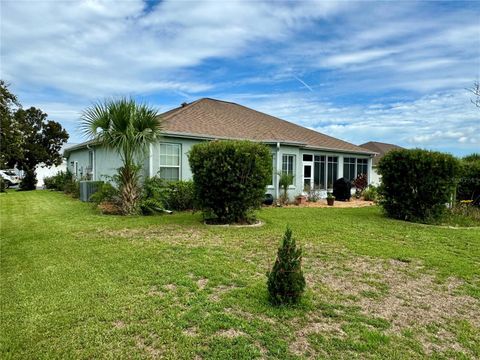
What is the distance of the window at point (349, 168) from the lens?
20.8 m

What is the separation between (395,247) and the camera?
276 inches

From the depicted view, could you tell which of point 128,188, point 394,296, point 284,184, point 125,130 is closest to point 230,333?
point 394,296

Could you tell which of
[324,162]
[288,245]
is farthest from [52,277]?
[324,162]

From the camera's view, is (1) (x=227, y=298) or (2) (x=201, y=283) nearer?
(1) (x=227, y=298)

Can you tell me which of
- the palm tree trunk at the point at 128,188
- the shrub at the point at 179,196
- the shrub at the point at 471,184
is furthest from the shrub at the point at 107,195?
the shrub at the point at 471,184

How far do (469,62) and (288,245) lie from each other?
1346 centimetres

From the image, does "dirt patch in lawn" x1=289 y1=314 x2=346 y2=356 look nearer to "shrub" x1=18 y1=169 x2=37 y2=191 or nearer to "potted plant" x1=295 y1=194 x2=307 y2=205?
"potted plant" x1=295 y1=194 x2=307 y2=205

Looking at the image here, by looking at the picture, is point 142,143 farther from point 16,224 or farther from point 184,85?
point 184,85

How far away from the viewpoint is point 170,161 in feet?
45.1

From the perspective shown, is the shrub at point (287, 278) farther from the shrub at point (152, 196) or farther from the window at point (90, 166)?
the window at point (90, 166)

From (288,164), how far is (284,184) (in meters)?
1.70

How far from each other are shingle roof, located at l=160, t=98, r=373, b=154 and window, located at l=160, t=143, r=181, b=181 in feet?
2.41

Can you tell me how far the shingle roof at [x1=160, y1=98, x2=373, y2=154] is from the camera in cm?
1485

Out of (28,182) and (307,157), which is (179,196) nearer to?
(307,157)
